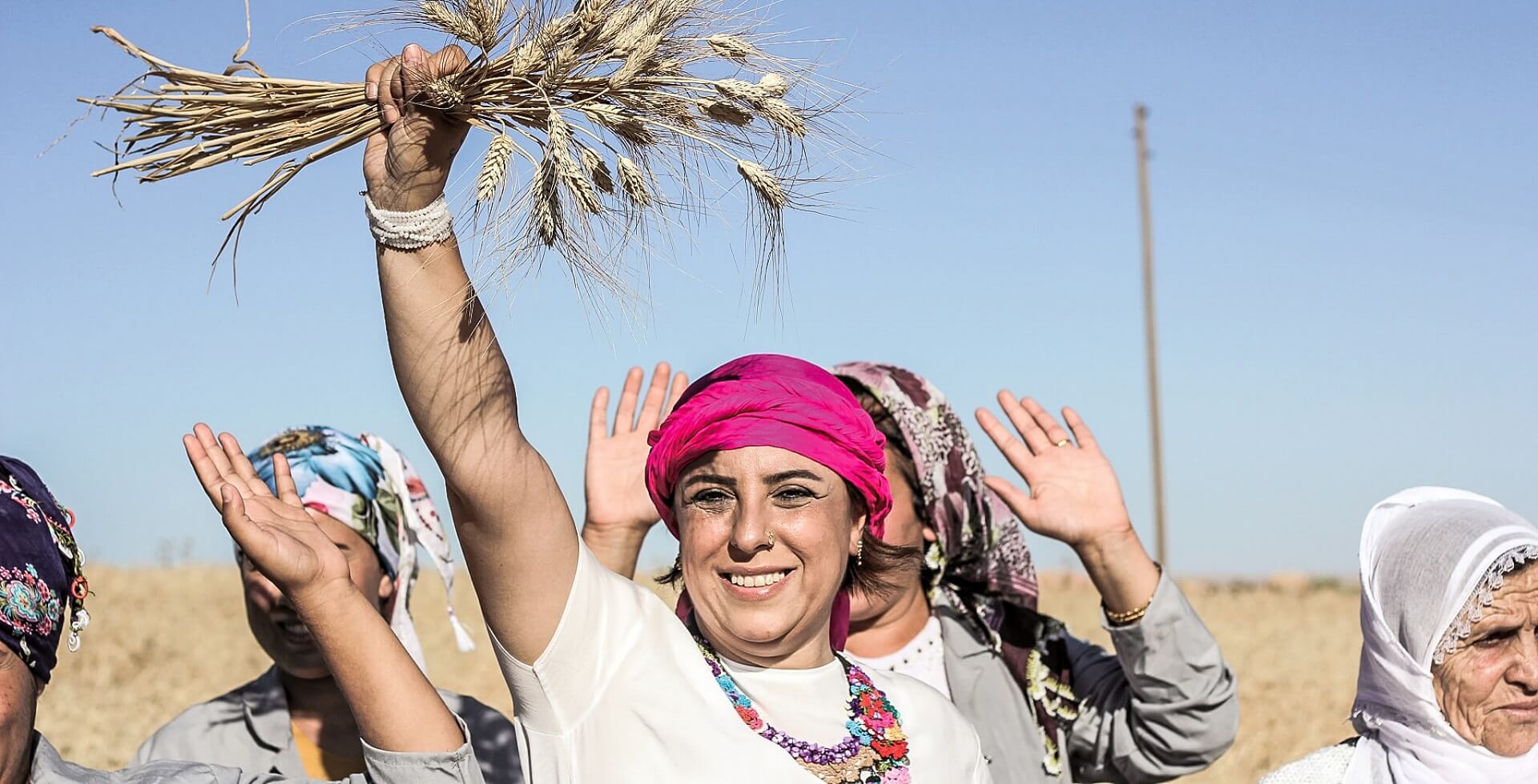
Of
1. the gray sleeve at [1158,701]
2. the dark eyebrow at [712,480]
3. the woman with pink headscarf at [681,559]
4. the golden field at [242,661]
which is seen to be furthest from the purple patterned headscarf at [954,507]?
the golden field at [242,661]

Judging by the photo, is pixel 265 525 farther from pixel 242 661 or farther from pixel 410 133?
pixel 242 661

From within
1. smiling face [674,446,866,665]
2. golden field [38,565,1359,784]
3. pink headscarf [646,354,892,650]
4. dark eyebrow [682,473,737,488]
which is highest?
pink headscarf [646,354,892,650]

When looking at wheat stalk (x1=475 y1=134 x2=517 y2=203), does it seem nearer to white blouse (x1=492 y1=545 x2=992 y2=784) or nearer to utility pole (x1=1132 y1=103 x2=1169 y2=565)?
white blouse (x1=492 y1=545 x2=992 y2=784)

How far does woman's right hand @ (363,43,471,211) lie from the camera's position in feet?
7.73

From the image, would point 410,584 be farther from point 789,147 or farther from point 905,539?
point 789,147

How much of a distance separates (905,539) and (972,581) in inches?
18.7

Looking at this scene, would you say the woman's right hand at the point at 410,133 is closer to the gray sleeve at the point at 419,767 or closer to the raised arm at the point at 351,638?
the raised arm at the point at 351,638

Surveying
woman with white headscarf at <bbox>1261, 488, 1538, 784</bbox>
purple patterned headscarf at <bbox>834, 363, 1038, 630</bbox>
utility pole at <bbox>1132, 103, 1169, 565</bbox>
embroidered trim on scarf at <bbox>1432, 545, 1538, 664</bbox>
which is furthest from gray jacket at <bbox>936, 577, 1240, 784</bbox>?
utility pole at <bbox>1132, 103, 1169, 565</bbox>

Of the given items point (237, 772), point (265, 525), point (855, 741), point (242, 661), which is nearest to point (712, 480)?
point (855, 741)

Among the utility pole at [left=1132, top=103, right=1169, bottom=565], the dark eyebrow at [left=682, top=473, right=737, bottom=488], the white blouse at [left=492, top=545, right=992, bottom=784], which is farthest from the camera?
the utility pole at [left=1132, top=103, right=1169, bottom=565]

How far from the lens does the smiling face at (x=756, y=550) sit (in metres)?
2.92

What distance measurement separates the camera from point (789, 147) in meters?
2.53

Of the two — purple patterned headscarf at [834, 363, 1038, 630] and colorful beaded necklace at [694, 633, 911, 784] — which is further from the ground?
purple patterned headscarf at [834, 363, 1038, 630]

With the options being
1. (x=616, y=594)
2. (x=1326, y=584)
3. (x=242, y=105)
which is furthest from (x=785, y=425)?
(x=1326, y=584)
